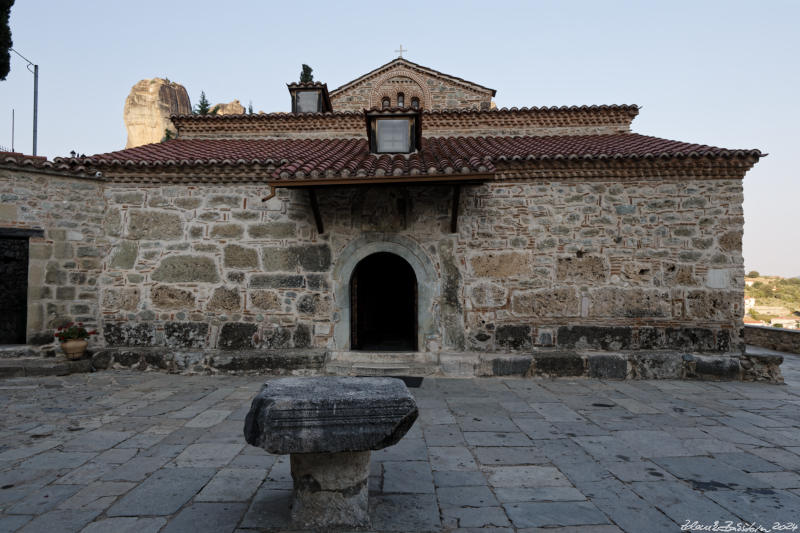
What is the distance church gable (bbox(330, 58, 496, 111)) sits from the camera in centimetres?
1389

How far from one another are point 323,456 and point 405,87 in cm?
1396

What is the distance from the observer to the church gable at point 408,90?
13.9 m

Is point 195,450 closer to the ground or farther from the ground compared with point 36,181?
closer to the ground

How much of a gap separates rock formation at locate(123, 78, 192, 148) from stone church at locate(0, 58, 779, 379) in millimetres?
26296

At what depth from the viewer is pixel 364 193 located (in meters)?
6.61

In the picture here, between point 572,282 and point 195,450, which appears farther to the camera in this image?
point 572,282

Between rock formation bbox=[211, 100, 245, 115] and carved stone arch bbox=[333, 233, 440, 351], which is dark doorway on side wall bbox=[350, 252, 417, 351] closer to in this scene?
carved stone arch bbox=[333, 233, 440, 351]

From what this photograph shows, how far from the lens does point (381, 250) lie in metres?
6.62

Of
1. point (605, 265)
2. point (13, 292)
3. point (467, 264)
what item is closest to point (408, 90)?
point (467, 264)

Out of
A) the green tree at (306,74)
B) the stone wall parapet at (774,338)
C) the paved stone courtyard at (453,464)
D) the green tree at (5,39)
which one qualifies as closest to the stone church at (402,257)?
the paved stone courtyard at (453,464)

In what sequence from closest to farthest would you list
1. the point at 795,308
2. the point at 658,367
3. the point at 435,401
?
1. the point at 435,401
2. the point at 658,367
3. the point at 795,308

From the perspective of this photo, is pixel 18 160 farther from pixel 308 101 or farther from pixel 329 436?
pixel 329 436

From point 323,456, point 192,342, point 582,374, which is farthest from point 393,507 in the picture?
point 192,342

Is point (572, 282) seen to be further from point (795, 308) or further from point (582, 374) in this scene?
point (795, 308)
